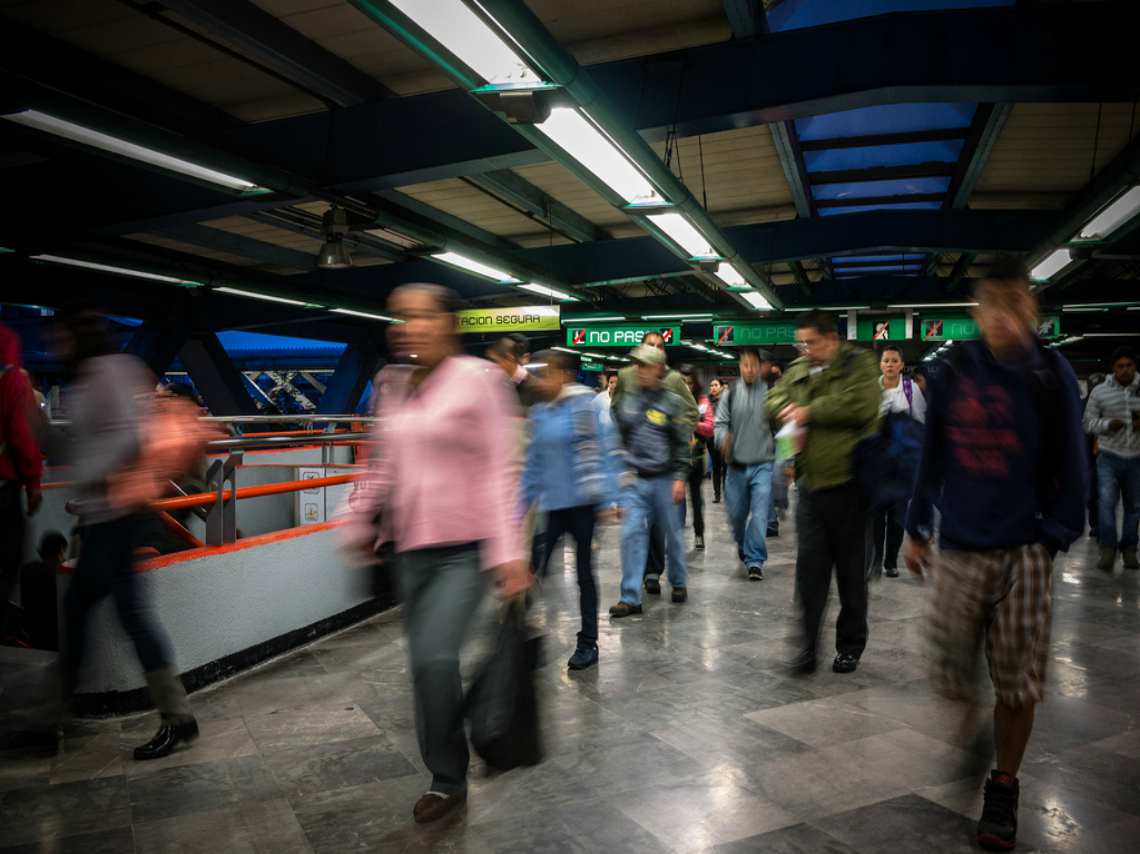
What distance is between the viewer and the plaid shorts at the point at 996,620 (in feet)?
8.32

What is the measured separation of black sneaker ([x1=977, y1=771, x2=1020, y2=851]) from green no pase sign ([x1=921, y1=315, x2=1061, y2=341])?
15763mm

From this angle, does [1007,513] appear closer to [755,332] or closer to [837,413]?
[837,413]

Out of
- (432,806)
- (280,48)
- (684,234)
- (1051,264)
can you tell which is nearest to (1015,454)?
(432,806)

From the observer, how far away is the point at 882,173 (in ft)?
32.5

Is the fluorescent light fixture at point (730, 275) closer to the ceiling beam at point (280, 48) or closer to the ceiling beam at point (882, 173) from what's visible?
the ceiling beam at point (882, 173)

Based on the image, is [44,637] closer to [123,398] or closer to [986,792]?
[123,398]

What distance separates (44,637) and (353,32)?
4.54m

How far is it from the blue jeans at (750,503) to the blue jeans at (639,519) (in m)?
1.08

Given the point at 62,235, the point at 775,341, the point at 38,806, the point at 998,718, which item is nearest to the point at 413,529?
the point at 38,806

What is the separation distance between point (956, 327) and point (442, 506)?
16670 mm

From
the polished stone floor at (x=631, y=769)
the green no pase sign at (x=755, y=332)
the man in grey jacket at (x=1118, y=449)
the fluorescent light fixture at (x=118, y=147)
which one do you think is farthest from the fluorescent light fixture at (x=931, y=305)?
the fluorescent light fixture at (x=118, y=147)

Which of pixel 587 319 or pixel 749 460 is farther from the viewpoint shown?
pixel 587 319

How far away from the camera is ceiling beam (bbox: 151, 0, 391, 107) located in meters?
5.22

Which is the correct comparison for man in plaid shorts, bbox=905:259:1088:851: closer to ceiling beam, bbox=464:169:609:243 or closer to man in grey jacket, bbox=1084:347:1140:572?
man in grey jacket, bbox=1084:347:1140:572
